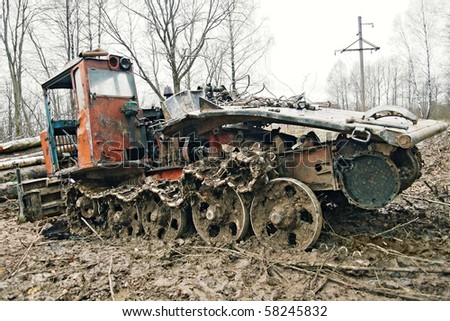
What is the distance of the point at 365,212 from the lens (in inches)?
206

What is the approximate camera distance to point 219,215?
445 centimetres

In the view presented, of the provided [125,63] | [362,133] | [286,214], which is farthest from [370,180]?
[125,63]

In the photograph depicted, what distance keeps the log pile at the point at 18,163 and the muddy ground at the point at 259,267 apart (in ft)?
14.3

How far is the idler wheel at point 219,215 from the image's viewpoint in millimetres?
4375

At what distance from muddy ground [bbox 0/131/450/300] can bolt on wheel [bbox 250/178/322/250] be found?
0.55 ft

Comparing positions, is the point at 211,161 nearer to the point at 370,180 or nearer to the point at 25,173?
the point at 370,180

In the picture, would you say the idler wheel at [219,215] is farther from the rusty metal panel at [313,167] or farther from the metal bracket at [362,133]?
the metal bracket at [362,133]

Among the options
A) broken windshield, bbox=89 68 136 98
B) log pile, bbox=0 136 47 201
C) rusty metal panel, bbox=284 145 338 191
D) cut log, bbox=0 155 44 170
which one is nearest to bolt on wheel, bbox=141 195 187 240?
rusty metal panel, bbox=284 145 338 191

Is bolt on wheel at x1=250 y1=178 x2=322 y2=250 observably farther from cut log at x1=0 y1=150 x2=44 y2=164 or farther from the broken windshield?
cut log at x1=0 y1=150 x2=44 y2=164

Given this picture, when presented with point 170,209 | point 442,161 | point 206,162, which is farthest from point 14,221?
point 442,161

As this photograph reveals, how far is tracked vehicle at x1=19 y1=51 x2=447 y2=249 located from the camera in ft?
12.5

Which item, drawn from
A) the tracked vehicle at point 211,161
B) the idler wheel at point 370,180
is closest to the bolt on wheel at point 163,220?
the tracked vehicle at point 211,161

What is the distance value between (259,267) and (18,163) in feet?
26.6
